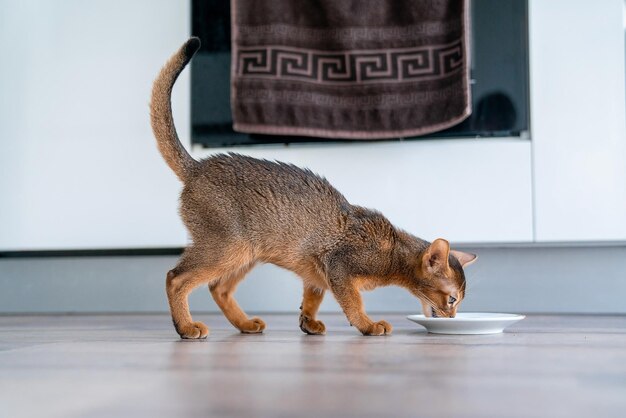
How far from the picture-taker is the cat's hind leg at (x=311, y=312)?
1.58 metres

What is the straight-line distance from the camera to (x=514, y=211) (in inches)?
87.3

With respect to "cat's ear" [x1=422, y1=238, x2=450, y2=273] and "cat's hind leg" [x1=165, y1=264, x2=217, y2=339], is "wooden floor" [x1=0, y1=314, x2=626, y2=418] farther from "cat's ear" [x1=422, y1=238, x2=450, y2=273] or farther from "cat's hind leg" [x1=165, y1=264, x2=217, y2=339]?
"cat's ear" [x1=422, y1=238, x2=450, y2=273]

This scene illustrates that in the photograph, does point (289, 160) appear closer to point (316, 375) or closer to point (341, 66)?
point (341, 66)

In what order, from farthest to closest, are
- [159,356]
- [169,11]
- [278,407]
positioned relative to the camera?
[169,11] → [159,356] → [278,407]

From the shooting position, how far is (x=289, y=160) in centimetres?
232

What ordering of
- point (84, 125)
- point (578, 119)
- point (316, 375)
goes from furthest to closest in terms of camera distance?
point (84, 125) → point (578, 119) → point (316, 375)

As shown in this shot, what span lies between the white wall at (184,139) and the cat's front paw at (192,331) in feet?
3.07

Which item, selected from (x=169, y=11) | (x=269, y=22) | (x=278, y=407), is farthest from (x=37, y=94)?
(x=278, y=407)

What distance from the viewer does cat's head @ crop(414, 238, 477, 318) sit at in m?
1.52

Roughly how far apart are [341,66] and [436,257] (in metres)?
0.92

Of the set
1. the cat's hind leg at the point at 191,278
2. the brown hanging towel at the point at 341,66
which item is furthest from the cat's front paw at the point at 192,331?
the brown hanging towel at the point at 341,66

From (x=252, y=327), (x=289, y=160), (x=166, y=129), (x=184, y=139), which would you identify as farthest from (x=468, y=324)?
(x=184, y=139)

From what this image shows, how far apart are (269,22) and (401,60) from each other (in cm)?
43

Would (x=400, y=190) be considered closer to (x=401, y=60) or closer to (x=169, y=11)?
(x=401, y=60)
